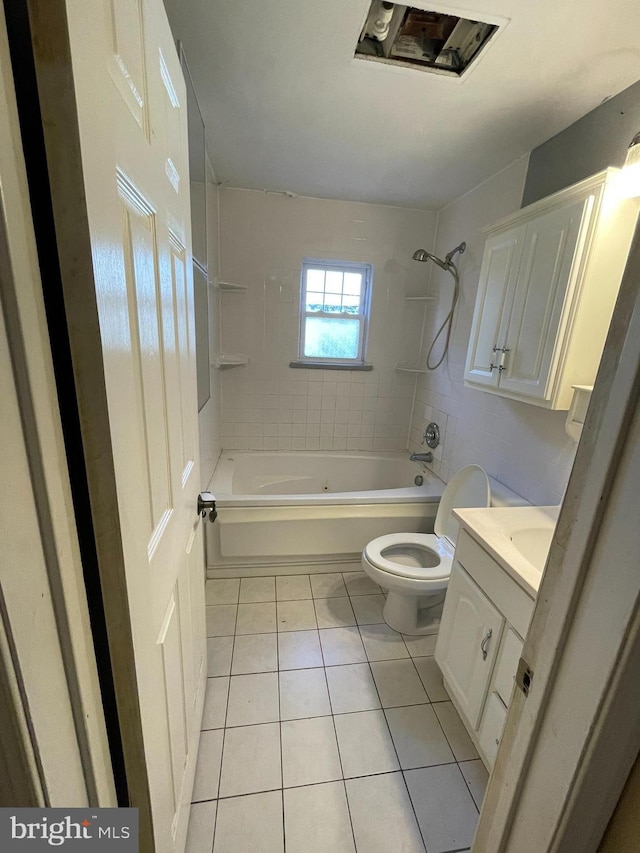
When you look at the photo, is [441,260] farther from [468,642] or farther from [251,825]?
[251,825]

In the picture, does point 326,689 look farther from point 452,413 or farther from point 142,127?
point 142,127

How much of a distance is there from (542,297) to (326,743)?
1.88 metres

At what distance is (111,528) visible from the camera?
0.47m

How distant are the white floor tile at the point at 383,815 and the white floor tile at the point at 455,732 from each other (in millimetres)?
249

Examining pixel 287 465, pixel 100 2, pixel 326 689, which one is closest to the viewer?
pixel 100 2

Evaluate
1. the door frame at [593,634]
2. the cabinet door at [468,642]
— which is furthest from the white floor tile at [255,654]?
the door frame at [593,634]

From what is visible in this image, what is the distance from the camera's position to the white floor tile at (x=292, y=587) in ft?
6.65

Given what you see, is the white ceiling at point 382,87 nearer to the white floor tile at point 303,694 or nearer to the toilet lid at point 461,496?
the toilet lid at point 461,496

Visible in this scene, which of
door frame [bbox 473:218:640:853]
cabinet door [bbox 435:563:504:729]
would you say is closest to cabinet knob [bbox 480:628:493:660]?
cabinet door [bbox 435:563:504:729]

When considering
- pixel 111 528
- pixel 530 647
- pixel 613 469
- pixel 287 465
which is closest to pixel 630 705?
pixel 530 647

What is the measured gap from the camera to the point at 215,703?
1424 mm

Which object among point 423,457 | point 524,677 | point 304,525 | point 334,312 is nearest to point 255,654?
point 304,525

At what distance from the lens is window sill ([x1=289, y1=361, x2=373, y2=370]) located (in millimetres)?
2771

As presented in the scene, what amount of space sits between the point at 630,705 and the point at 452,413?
80.4 inches
